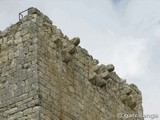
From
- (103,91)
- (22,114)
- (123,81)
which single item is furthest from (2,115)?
(123,81)

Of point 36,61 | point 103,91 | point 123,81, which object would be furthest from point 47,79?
point 123,81

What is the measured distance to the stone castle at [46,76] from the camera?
1211 centimetres

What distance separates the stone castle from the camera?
39.7ft

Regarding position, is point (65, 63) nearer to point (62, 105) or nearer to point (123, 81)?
point (62, 105)

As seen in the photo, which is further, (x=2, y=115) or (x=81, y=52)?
(x=81, y=52)

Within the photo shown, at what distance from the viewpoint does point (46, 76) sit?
40.7 ft

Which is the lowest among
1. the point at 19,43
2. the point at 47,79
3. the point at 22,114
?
the point at 22,114

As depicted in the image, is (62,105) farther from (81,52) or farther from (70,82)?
(81,52)

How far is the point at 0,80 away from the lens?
1282 cm

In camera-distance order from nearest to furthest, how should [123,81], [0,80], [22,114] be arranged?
[22,114], [0,80], [123,81]

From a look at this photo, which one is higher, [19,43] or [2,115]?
[19,43]

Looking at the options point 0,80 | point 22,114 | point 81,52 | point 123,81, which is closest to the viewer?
point 22,114

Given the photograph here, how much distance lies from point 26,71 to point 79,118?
1.65 m

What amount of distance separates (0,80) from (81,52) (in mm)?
2295
